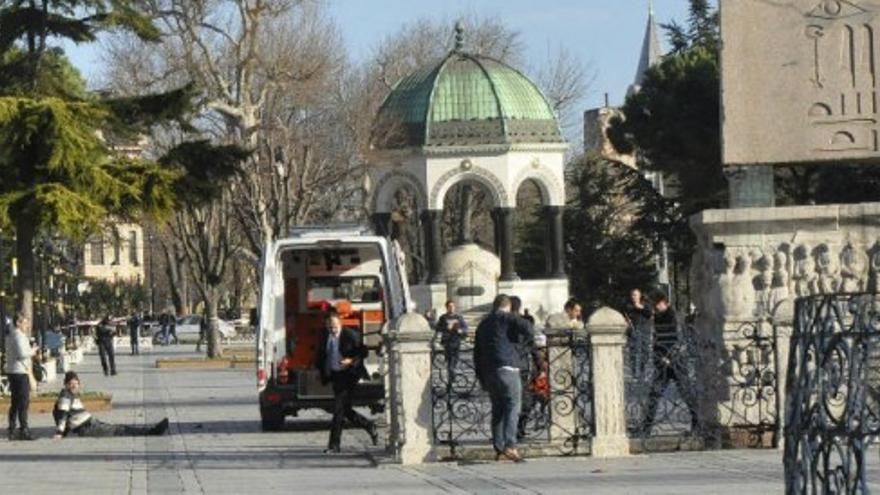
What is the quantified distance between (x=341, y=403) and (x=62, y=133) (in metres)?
11.7

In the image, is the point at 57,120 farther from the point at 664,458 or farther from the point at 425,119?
the point at 425,119

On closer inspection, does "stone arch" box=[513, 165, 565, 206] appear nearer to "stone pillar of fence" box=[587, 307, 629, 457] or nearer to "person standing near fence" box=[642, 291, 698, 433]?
"person standing near fence" box=[642, 291, 698, 433]

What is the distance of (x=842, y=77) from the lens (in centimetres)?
2056

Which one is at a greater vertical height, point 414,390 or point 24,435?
point 414,390

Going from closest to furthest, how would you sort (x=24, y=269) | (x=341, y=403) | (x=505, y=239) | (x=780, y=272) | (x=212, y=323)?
(x=780, y=272), (x=341, y=403), (x=24, y=269), (x=212, y=323), (x=505, y=239)

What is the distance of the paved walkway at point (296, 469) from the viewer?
1836 cm

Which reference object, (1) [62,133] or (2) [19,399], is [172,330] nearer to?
(1) [62,133]

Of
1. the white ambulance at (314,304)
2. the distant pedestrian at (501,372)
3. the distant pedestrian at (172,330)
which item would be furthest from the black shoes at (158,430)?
the distant pedestrian at (172,330)

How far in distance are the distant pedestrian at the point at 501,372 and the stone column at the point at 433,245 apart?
40958 millimetres

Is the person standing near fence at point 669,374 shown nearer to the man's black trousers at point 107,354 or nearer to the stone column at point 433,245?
the man's black trousers at point 107,354

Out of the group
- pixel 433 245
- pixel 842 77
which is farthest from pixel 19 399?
pixel 433 245

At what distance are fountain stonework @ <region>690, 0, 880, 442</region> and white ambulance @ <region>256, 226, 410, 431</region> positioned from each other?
6.83m

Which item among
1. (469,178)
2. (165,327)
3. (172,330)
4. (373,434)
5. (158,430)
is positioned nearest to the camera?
(373,434)

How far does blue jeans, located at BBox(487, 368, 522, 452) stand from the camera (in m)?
21.2
